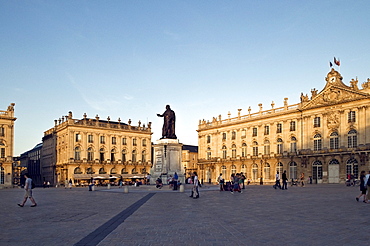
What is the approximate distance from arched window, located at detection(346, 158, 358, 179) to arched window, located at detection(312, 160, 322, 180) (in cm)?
510

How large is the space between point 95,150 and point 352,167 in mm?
51074

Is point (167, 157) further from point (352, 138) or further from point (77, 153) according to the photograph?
point (77, 153)

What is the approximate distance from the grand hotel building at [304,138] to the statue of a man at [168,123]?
30.4 meters

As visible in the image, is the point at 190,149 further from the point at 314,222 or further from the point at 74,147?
the point at 314,222

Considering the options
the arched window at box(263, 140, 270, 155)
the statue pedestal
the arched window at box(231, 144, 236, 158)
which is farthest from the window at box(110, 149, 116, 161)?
the statue pedestal

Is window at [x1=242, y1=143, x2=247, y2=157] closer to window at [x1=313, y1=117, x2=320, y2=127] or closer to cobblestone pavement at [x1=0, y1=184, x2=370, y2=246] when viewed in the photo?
window at [x1=313, y1=117, x2=320, y2=127]

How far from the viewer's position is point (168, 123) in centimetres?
3619

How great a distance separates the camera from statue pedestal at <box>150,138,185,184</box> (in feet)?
116

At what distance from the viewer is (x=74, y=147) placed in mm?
77562

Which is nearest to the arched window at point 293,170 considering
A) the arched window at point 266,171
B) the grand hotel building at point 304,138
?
the grand hotel building at point 304,138

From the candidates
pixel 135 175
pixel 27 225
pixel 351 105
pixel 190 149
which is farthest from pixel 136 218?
pixel 190 149

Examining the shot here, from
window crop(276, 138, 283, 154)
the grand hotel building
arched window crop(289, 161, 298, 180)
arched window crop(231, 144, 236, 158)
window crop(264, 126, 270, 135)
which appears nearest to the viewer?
the grand hotel building

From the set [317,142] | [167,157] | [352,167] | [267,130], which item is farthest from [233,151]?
[167,157]

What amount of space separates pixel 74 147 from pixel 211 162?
29142 millimetres
